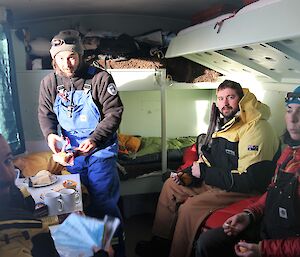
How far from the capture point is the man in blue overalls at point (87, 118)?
1389mm

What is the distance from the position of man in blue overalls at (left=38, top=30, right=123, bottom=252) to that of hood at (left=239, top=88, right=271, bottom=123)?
570 mm

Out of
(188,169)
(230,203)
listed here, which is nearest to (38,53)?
(188,169)

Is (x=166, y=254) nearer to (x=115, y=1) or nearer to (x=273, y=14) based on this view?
(x=273, y=14)

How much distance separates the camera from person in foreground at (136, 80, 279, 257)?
4.49 feet

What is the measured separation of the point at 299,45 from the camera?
1.16 metres

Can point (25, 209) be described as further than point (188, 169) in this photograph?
No

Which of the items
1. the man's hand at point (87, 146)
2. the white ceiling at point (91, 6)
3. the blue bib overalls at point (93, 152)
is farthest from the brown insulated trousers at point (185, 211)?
the white ceiling at point (91, 6)

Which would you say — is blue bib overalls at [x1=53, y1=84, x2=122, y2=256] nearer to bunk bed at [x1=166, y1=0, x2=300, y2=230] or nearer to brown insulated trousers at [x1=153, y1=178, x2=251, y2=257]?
brown insulated trousers at [x1=153, y1=178, x2=251, y2=257]

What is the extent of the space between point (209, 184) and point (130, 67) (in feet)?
2.87

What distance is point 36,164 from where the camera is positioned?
1.61 metres

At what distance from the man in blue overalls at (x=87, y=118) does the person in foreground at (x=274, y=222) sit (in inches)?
19.8

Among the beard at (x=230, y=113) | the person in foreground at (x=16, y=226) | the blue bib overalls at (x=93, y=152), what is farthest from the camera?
the beard at (x=230, y=113)

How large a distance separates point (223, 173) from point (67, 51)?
0.87 meters

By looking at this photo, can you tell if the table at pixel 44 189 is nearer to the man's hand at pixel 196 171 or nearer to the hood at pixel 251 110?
the man's hand at pixel 196 171
